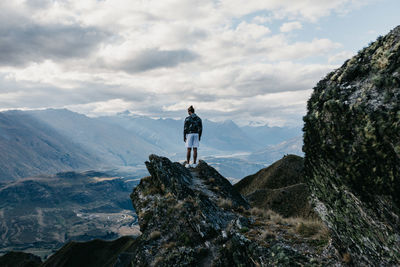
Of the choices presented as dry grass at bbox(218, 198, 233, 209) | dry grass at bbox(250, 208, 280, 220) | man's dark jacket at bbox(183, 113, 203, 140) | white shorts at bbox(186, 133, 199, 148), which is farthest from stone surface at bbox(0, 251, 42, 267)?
dry grass at bbox(250, 208, 280, 220)

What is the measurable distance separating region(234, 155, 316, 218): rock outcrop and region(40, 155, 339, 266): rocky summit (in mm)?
6033

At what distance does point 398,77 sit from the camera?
20.8 ft

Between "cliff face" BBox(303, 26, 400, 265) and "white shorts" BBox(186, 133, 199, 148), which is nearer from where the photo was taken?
"cliff face" BBox(303, 26, 400, 265)

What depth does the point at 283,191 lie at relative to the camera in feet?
130

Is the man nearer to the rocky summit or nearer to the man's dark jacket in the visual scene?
the man's dark jacket

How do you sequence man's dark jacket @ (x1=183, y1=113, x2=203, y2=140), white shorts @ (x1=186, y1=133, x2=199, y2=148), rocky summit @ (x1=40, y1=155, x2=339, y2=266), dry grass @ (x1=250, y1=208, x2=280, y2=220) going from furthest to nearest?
white shorts @ (x1=186, y1=133, x2=199, y2=148) < man's dark jacket @ (x1=183, y1=113, x2=203, y2=140) < dry grass @ (x1=250, y1=208, x2=280, y2=220) < rocky summit @ (x1=40, y1=155, x2=339, y2=266)

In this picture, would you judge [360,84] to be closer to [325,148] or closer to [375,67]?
[375,67]

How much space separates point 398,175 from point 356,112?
190 centimetres

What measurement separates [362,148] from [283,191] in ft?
115

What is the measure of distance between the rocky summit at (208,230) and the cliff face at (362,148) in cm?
226

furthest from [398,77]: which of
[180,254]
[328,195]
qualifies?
[180,254]

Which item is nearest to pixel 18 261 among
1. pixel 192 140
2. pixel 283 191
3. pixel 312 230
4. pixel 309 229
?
pixel 283 191

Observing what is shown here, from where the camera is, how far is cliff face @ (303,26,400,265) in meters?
6.34

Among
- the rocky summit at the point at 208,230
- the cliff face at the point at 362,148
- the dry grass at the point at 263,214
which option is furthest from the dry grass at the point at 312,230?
the dry grass at the point at 263,214
